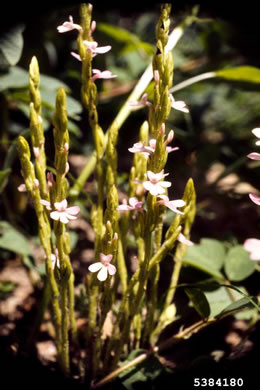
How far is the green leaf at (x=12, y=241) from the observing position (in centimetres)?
90

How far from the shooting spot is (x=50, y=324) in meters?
0.94

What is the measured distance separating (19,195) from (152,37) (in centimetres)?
121

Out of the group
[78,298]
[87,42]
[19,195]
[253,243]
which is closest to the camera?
[253,243]

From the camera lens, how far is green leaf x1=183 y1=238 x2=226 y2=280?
855 millimetres

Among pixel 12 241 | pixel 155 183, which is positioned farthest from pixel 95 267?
pixel 12 241

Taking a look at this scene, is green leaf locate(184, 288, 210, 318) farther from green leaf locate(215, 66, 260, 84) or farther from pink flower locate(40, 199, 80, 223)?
green leaf locate(215, 66, 260, 84)

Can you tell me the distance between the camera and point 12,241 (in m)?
0.93

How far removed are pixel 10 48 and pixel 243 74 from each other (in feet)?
1.95

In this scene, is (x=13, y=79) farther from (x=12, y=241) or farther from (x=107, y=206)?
(x=107, y=206)

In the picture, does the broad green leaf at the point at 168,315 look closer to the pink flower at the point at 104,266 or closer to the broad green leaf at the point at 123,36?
the pink flower at the point at 104,266

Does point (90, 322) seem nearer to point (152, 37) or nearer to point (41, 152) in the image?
point (41, 152)

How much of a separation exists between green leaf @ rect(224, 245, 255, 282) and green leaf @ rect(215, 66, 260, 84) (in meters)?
0.43

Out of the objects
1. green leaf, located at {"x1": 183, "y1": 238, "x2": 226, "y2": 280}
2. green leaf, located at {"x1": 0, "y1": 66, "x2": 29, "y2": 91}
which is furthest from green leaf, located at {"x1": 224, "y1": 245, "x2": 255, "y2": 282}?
green leaf, located at {"x1": 0, "y1": 66, "x2": 29, "y2": 91}

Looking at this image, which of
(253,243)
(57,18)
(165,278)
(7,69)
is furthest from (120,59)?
(253,243)
